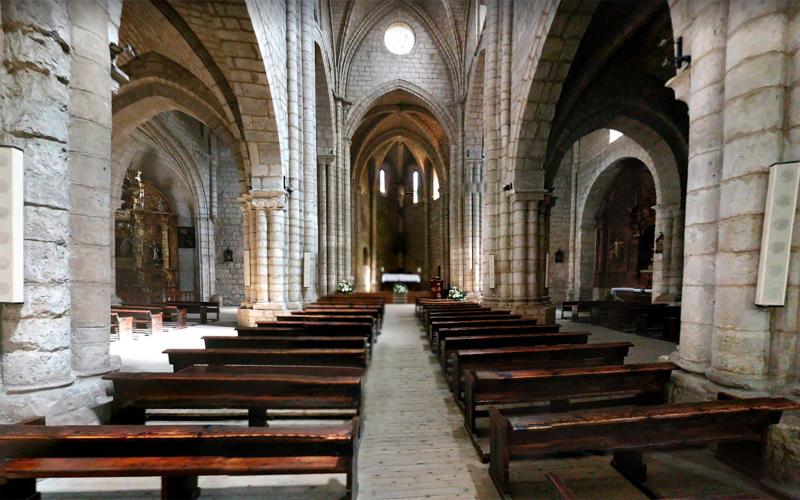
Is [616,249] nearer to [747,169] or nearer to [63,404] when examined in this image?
[747,169]

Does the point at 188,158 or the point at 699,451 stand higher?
the point at 188,158

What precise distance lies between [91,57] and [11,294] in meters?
2.18

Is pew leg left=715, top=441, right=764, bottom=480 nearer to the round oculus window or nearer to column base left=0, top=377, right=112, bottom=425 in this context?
column base left=0, top=377, right=112, bottom=425

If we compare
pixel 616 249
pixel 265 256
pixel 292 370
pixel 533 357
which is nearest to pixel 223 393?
pixel 292 370

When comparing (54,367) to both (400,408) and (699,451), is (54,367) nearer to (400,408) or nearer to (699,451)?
(400,408)

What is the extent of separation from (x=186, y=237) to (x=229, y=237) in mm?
2012

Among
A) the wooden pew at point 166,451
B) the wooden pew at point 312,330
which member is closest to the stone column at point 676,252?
the wooden pew at point 312,330

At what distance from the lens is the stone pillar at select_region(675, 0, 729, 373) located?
108 inches

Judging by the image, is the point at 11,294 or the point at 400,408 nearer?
the point at 11,294

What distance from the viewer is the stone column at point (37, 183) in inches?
94.6

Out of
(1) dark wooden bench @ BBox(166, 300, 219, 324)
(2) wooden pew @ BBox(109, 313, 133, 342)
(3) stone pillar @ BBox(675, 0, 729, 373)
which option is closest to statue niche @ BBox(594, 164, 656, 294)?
(3) stone pillar @ BBox(675, 0, 729, 373)

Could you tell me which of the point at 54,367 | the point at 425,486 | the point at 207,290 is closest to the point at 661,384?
the point at 425,486

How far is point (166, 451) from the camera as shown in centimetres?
185

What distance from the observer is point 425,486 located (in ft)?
7.95
